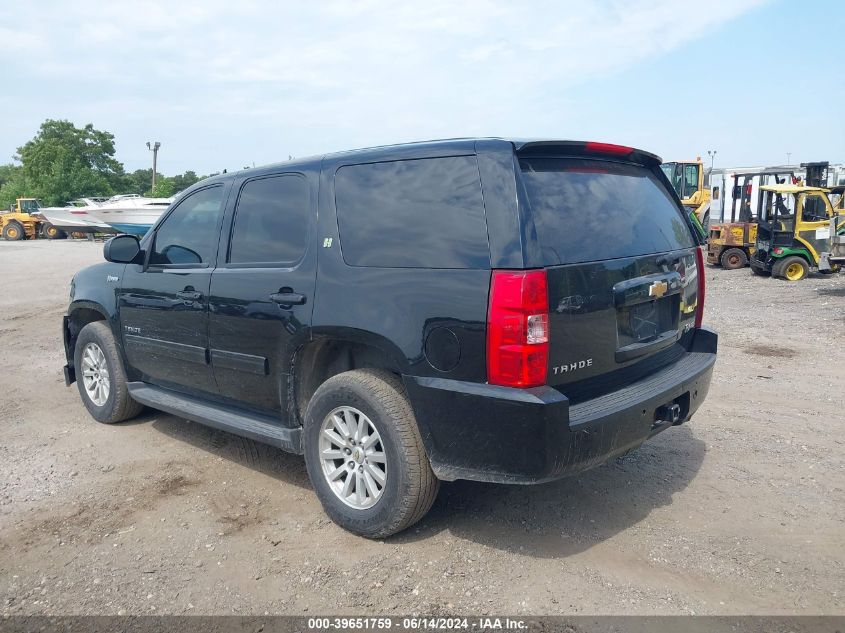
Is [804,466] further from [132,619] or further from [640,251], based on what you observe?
[132,619]

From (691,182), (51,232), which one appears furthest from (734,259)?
(51,232)

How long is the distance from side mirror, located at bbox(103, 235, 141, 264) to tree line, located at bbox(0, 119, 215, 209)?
43.9 meters

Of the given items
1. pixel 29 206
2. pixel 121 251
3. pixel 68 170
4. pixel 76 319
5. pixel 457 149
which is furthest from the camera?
pixel 68 170

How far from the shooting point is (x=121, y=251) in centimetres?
486

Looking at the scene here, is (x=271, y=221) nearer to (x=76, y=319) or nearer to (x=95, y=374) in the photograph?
(x=95, y=374)

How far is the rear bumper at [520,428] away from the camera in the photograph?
2.91 metres

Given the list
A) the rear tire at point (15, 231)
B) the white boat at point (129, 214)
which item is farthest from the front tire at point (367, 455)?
the rear tire at point (15, 231)

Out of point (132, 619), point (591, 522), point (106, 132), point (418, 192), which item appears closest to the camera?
point (132, 619)

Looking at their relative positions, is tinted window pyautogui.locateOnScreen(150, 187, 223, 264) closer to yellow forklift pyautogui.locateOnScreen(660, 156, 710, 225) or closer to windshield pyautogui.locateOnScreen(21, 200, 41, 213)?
yellow forklift pyautogui.locateOnScreen(660, 156, 710, 225)

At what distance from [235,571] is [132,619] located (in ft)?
1.66

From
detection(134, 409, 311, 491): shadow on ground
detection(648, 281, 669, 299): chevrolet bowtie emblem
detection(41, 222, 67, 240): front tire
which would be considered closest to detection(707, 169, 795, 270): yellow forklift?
detection(648, 281, 669, 299): chevrolet bowtie emblem

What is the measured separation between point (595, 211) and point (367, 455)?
166 centimetres

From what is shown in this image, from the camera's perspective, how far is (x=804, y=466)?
4.43m

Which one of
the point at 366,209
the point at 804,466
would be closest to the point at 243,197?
the point at 366,209
